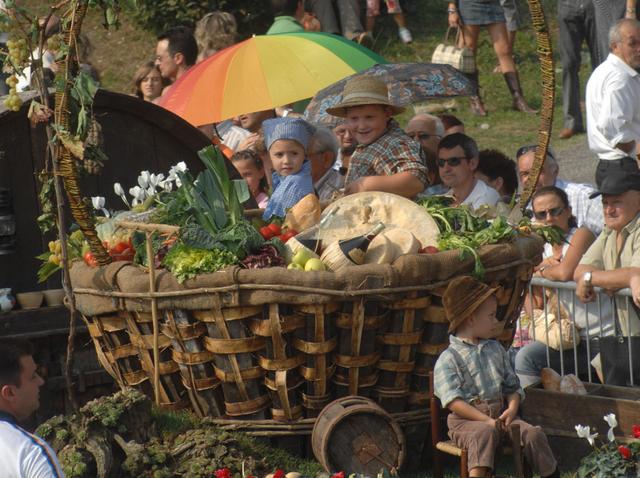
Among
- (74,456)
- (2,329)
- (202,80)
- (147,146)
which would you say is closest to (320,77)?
(202,80)

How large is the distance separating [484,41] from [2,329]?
11.7 meters

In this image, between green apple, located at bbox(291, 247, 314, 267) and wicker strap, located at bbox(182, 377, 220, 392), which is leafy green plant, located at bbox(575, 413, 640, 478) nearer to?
green apple, located at bbox(291, 247, 314, 267)

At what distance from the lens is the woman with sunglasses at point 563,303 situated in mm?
6512

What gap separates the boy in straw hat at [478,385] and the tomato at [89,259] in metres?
1.64

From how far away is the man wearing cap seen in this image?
622cm

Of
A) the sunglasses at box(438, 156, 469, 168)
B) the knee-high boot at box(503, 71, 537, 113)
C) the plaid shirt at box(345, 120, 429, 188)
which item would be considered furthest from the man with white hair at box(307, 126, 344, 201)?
the knee-high boot at box(503, 71, 537, 113)

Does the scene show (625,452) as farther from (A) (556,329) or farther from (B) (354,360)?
(A) (556,329)

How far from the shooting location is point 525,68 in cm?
1628

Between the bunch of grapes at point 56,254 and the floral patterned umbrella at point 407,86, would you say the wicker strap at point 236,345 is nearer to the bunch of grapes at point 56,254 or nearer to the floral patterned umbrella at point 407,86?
the bunch of grapes at point 56,254

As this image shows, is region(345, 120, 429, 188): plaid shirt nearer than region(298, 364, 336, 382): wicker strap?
No

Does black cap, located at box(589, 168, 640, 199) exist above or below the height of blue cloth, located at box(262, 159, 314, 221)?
below

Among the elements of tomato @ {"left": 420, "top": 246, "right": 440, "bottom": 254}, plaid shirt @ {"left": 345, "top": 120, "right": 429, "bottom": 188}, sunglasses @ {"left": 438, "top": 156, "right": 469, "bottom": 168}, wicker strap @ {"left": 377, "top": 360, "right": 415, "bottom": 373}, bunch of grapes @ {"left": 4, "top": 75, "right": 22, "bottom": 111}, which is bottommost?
wicker strap @ {"left": 377, "top": 360, "right": 415, "bottom": 373}

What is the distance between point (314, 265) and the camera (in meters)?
5.12

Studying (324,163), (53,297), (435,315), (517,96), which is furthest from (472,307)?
(517,96)
